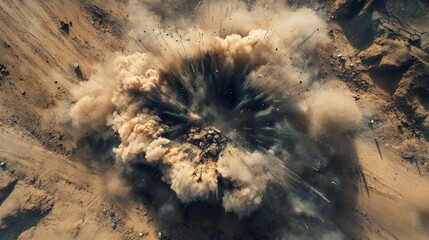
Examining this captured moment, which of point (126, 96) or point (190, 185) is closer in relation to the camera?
point (190, 185)

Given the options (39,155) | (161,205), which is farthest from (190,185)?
(39,155)

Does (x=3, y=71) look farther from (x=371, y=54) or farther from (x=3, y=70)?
(x=371, y=54)

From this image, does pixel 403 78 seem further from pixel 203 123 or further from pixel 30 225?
pixel 30 225

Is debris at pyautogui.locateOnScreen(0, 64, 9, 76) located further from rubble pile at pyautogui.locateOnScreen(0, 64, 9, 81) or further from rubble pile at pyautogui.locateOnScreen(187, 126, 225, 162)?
rubble pile at pyautogui.locateOnScreen(187, 126, 225, 162)

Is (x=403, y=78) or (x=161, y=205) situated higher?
(x=403, y=78)

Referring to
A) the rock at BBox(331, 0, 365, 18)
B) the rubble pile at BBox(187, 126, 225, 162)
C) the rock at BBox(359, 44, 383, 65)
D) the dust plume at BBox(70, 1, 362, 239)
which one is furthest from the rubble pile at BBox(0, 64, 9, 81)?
the rock at BBox(359, 44, 383, 65)

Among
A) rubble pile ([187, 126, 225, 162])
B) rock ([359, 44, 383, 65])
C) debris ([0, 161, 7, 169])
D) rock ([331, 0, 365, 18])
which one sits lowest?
debris ([0, 161, 7, 169])

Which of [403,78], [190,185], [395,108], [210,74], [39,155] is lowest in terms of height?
[39,155]
